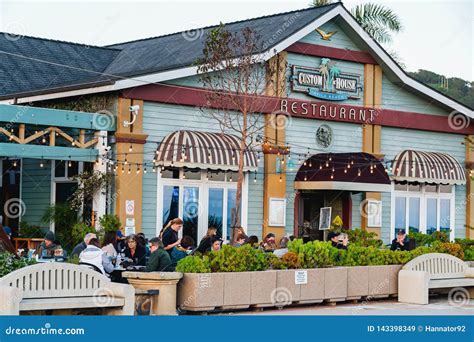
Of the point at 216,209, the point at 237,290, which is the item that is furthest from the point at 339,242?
the point at 216,209

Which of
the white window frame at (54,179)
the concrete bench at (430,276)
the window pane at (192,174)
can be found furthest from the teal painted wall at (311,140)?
the concrete bench at (430,276)

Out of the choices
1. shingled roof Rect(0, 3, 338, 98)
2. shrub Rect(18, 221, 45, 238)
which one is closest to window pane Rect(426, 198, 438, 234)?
shingled roof Rect(0, 3, 338, 98)

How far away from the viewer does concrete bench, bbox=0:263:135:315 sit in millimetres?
13414

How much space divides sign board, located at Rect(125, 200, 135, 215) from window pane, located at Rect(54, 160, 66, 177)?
2.86m

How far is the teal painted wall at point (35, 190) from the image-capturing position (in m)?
26.9

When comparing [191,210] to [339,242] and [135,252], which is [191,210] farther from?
[135,252]

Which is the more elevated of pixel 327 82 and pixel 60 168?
pixel 327 82

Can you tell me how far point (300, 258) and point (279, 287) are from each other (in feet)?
3.10

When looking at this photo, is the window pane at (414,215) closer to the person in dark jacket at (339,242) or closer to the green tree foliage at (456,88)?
the person in dark jacket at (339,242)

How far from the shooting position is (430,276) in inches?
791

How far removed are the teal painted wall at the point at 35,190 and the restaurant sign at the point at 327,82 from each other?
7430mm

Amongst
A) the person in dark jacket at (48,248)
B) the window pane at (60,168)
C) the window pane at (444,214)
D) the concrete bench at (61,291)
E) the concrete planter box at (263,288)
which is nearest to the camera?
the concrete bench at (61,291)

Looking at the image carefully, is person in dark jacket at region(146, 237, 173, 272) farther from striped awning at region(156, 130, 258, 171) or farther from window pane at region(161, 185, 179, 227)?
window pane at region(161, 185, 179, 227)

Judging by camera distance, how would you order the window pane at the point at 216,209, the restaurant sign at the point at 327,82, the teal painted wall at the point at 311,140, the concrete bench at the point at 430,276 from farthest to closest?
the restaurant sign at the point at 327,82
the teal painted wall at the point at 311,140
the window pane at the point at 216,209
the concrete bench at the point at 430,276
